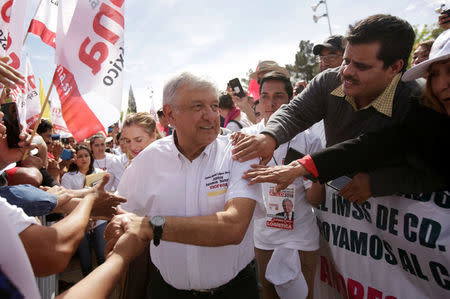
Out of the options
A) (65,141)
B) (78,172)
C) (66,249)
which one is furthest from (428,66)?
(65,141)

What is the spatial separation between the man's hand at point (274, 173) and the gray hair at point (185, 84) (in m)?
0.56

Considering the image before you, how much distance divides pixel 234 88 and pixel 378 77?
350 cm

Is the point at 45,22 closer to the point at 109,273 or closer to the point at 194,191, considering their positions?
the point at 194,191

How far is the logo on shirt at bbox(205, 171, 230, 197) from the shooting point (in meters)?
1.75

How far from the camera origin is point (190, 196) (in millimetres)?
1762

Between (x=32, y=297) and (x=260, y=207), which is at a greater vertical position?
(x=32, y=297)

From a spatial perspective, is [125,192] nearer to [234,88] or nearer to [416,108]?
[416,108]

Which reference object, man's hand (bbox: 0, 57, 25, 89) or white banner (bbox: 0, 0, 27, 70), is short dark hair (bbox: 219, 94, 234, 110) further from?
man's hand (bbox: 0, 57, 25, 89)

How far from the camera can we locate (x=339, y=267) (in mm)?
2443

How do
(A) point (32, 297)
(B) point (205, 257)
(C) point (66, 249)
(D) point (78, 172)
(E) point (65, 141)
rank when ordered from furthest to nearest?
(E) point (65, 141)
(D) point (78, 172)
(B) point (205, 257)
(C) point (66, 249)
(A) point (32, 297)

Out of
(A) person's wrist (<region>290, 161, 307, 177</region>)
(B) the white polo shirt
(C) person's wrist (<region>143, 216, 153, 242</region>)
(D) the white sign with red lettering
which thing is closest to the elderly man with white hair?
(B) the white polo shirt

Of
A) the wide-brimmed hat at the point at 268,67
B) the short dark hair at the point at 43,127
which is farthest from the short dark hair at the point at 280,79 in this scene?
the short dark hair at the point at 43,127

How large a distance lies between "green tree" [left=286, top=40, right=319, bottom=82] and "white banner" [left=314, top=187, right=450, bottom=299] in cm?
4874

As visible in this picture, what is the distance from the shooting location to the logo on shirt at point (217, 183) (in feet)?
5.75
